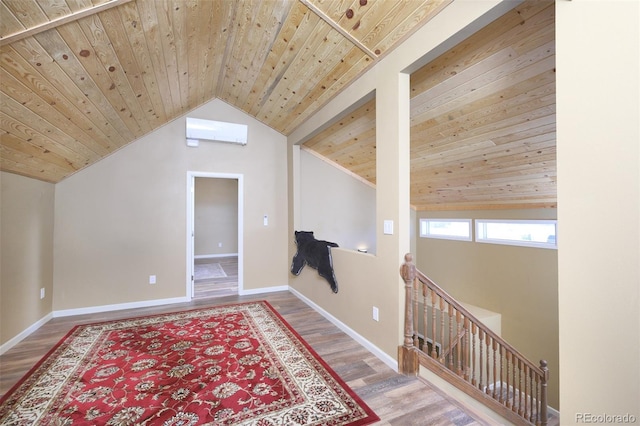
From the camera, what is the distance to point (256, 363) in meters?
2.36

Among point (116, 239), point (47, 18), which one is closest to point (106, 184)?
point (116, 239)

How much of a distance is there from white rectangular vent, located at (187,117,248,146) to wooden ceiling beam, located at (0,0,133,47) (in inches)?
91.3

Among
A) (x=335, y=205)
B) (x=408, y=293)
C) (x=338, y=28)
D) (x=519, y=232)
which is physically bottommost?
(x=408, y=293)

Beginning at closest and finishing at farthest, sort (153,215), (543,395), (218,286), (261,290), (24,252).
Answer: (543,395) → (24,252) → (153,215) → (261,290) → (218,286)

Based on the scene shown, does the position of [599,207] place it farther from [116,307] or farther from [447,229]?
[116,307]

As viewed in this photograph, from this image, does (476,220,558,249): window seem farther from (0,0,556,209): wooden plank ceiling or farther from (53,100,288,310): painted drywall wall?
(53,100,288,310): painted drywall wall

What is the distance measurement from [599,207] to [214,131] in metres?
4.18

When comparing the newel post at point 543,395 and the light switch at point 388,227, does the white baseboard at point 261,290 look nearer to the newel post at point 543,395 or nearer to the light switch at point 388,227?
the light switch at point 388,227

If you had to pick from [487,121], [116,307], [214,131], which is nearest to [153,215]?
[116,307]

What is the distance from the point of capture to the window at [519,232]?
3711 millimetres

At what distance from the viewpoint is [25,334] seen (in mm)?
2896

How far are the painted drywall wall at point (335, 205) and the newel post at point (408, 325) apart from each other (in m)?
2.47

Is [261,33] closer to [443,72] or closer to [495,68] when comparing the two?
[443,72]

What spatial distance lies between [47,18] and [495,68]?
286 centimetres
